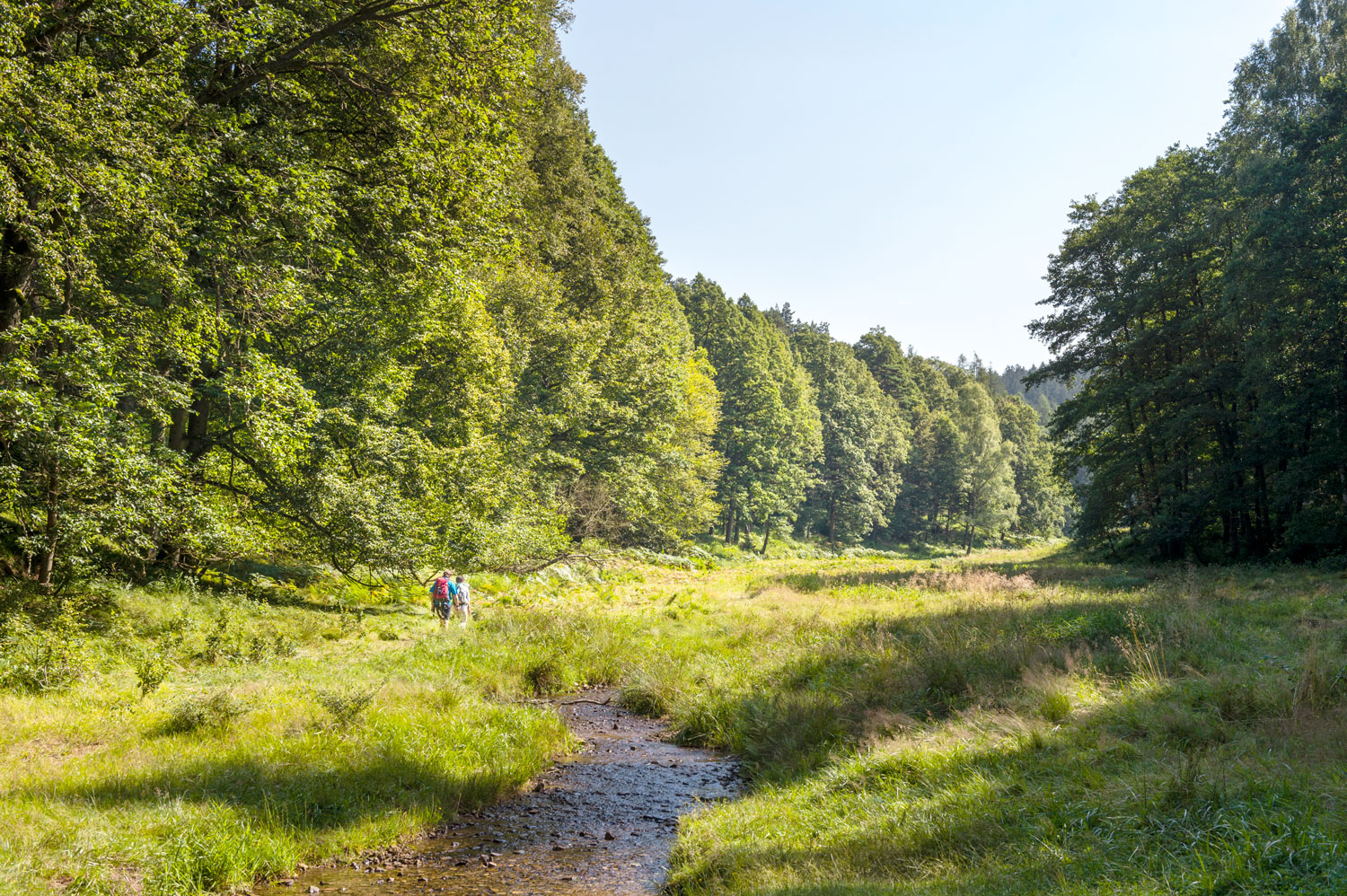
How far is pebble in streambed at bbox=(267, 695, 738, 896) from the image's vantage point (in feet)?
19.4

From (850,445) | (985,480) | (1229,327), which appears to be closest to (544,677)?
(1229,327)

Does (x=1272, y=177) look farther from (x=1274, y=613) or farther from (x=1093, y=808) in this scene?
(x=1093, y=808)

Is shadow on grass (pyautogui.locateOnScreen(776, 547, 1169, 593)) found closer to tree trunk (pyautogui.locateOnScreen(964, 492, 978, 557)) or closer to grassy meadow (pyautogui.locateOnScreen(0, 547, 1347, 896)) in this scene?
grassy meadow (pyautogui.locateOnScreen(0, 547, 1347, 896))

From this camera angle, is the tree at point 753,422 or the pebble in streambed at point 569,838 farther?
the tree at point 753,422

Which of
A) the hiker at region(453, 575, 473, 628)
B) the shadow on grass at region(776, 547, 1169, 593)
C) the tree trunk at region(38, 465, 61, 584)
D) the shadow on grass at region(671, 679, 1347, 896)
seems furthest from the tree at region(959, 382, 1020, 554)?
the tree trunk at region(38, 465, 61, 584)

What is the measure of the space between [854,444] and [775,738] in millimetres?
59770

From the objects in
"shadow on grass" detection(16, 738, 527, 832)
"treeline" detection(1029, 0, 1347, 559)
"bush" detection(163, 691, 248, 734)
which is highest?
"treeline" detection(1029, 0, 1347, 559)

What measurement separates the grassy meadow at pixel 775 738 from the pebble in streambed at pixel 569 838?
33 cm

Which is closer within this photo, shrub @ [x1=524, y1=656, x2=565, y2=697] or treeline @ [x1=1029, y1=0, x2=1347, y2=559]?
shrub @ [x1=524, y1=656, x2=565, y2=697]

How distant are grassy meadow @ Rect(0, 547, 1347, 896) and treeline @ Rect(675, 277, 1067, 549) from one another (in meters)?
38.1

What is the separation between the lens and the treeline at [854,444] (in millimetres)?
56094

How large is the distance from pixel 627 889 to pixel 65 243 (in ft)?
37.8

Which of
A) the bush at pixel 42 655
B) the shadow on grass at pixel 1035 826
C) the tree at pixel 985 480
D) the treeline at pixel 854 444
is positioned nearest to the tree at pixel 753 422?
the treeline at pixel 854 444

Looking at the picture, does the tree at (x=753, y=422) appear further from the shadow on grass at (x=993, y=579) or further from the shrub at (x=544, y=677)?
the shrub at (x=544, y=677)
